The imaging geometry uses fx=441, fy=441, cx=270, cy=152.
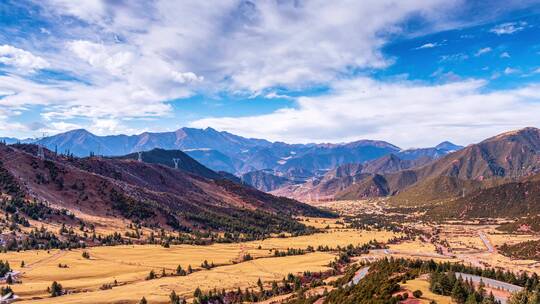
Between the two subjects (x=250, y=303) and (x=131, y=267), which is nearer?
(x=250, y=303)

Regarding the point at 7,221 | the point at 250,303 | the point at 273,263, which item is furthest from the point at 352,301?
the point at 7,221

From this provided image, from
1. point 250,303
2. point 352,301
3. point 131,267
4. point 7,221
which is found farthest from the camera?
point 7,221

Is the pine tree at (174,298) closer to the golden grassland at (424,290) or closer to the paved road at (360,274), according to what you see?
the paved road at (360,274)

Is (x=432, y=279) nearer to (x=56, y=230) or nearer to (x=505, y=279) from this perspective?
(x=505, y=279)

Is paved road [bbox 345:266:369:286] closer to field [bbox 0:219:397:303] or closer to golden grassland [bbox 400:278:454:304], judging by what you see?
golden grassland [bbox 400:278:454:304]

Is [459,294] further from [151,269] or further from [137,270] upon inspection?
[137,270]

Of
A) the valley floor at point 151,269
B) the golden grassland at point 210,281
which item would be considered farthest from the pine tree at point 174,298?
the valley floor at point 151,269

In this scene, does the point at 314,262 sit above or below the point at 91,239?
below

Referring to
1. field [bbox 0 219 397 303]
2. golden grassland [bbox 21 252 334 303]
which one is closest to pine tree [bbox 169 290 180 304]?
golden grassland [bbox 21 252 334 303]

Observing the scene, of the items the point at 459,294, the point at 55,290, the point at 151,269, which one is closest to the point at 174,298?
the point at 55,290
